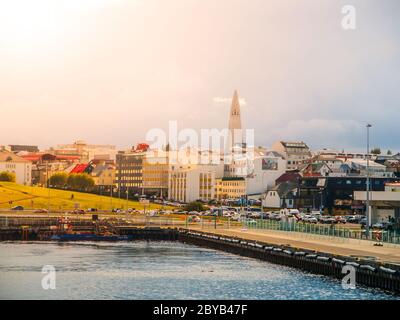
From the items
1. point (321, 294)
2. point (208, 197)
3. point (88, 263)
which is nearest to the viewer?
point (321, 294)

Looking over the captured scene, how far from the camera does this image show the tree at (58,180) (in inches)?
6973

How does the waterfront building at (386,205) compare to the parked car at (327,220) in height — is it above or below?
above

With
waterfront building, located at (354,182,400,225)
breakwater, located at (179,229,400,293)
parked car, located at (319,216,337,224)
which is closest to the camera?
breakwater, located at (179,229,400,293)

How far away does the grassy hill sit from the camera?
140 metres

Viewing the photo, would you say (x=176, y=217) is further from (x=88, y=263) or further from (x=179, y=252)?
(x=88, y=263)

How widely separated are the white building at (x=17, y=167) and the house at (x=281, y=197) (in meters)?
61.1

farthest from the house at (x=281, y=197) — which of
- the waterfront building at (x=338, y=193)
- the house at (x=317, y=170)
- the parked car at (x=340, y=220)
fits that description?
the parked car at (x=340, y=220)

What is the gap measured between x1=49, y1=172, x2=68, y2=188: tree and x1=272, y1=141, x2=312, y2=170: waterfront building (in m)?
40.1

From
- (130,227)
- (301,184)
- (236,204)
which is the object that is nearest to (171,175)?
(236,204)

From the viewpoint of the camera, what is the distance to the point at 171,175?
549 feet

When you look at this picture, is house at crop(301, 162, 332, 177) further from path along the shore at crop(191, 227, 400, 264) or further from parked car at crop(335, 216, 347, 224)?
path along the shore at crop(191, 227, 400, 264)

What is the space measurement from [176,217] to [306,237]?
4825 centimetres

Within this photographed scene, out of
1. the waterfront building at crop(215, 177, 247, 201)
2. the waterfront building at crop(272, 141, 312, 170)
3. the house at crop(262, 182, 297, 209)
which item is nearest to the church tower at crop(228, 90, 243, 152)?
the waterfront building at crop(272, 141, 312, 170)

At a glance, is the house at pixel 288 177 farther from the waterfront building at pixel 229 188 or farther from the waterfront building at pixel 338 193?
the waterfront building at pixel 338 193
